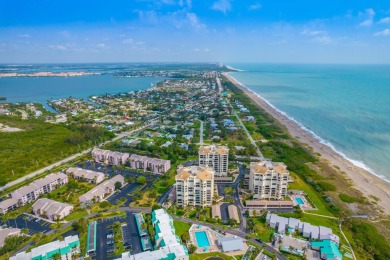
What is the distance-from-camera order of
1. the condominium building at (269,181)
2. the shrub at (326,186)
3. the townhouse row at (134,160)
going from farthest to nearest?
the townhouse row at (134,160)
the shrub at (326,186)
the condominium building at (269,181)

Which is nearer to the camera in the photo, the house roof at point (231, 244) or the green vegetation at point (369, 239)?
the green vegetation at point (369, 239)

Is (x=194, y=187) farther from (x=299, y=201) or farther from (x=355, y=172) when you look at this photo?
(x=355, y=172)

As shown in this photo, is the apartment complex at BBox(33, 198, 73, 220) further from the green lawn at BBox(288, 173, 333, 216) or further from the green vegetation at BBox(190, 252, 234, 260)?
the green lawn at BBox(288, 173, 333, 216)

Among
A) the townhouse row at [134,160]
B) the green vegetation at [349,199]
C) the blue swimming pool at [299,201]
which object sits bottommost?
the blue swimming pool at [299,201]

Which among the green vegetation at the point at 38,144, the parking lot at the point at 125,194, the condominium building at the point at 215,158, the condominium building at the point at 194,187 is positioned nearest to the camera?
the condominium building at the point at 194,187

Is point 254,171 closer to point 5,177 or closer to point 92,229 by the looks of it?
point 92,229

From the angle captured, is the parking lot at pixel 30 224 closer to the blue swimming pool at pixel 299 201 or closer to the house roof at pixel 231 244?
the house roof at pixel 231 244

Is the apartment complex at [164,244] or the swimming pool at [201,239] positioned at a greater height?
the apartment complex at [164,244]

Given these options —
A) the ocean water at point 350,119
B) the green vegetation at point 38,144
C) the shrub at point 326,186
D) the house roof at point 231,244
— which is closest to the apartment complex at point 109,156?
the green vegetation at point 38,144
